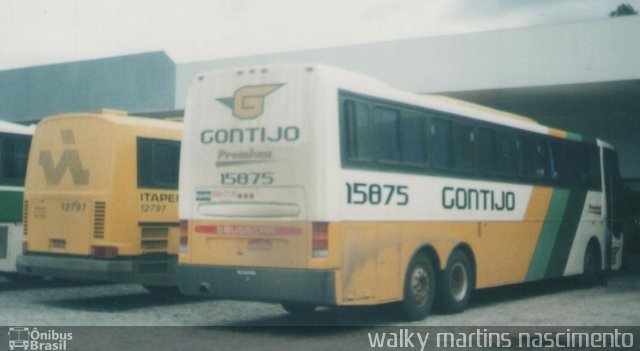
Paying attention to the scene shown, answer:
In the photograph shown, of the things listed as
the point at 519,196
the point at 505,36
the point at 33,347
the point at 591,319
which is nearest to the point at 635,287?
the point at 519,196

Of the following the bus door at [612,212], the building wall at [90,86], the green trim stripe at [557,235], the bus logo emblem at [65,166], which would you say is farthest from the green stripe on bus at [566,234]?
the building wall at [90,86]

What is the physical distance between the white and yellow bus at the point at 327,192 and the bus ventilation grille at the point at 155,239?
228 centimetres

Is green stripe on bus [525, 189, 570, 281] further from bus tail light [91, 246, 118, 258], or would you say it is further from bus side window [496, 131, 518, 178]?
bus tail light [91, 246, 118, 258]

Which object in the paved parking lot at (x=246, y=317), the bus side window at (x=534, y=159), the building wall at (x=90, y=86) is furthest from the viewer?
the building wall at (x=90, y=86)

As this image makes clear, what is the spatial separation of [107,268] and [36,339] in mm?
3289

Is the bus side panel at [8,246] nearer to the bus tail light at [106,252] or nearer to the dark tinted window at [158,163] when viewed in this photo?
the bus tail light at [106,252]

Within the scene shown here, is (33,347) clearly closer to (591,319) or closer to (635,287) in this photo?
(591,319)

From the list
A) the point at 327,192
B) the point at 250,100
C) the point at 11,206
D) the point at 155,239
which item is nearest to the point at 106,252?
the point at 155,239

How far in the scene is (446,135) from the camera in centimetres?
1383

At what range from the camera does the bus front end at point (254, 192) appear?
36.9 ft

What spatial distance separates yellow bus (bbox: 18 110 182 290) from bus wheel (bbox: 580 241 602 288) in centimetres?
799

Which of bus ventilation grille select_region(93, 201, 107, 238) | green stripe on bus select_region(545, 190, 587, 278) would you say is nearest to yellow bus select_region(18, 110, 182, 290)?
bus ventilation grille select_region(93, 201, 107, 238)

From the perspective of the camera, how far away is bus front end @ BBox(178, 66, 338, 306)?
11242 mm

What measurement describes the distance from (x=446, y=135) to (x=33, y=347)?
641cm
